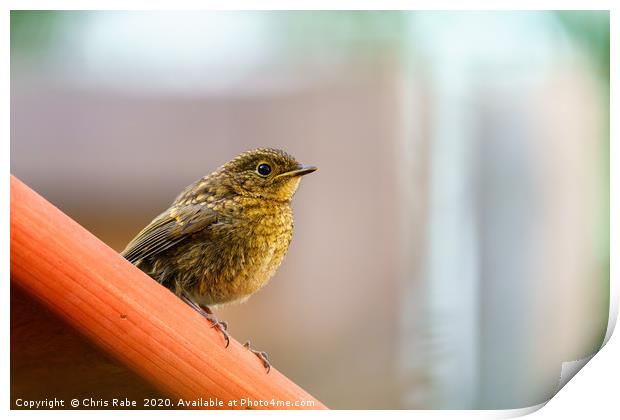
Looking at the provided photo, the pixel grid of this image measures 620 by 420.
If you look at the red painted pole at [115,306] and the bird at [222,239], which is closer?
the red painted pole at [115,306]

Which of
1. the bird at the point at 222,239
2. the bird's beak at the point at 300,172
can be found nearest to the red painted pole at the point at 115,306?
the bird at the point at 222,239

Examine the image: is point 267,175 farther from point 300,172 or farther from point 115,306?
point 115,306

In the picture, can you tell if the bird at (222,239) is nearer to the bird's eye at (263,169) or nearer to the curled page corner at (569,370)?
the bird's eye at (263,169)

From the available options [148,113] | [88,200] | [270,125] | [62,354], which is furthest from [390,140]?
[62,354]

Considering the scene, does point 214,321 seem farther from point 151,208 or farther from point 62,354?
point 151,208

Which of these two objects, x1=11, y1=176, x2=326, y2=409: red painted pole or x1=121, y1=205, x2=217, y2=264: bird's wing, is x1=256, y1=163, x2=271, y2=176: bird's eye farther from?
x1=11, y1=176, x2=326, y2=409: red painted pole

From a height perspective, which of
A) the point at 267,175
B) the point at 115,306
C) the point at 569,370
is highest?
the point at 267,175

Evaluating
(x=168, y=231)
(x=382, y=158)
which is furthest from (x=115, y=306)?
(x=382, y=158)
